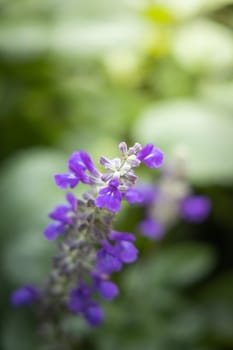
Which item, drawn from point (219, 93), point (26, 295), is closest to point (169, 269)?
point (26, 295)

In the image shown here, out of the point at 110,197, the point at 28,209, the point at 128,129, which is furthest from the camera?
the point at 128,129

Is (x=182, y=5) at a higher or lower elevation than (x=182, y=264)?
higher

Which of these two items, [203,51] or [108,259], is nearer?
[108,259]

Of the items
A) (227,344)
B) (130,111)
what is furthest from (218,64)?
(227,344)

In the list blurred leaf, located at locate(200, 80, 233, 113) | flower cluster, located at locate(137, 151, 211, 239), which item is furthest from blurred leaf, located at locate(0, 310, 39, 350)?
blurred leaf, located at locate(200, 80, 233, 113)

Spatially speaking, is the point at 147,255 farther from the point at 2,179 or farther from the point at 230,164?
the point at 2,179

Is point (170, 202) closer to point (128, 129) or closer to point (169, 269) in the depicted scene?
point (169, 269)

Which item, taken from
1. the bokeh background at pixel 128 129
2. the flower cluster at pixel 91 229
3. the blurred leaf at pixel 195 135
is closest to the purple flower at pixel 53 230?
the flower cluster at pixel 91 229

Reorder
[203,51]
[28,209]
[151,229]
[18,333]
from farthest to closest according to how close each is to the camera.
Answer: [203,51], [28,209], [18,333], [151,229]

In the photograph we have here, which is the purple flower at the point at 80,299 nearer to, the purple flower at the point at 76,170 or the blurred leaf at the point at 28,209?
the purple flower at the point at 76,170

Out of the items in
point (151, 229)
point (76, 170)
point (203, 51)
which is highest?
point (203, 51)
